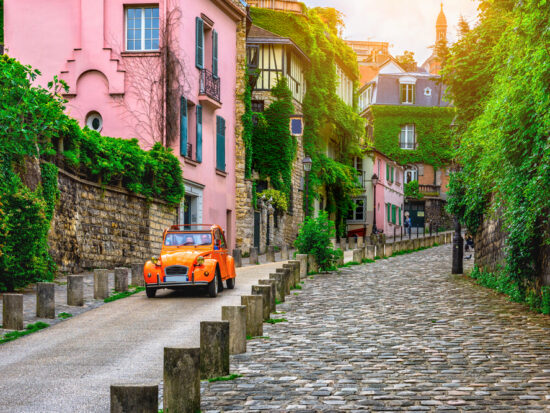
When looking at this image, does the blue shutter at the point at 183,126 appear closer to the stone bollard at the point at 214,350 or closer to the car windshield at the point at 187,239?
the car windshield at the point at 187,239

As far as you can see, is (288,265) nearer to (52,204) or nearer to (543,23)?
(52,204)

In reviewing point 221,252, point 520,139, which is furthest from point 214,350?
point 221,252

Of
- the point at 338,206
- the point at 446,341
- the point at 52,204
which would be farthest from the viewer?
the point at 338,206

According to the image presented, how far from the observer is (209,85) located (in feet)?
97.0

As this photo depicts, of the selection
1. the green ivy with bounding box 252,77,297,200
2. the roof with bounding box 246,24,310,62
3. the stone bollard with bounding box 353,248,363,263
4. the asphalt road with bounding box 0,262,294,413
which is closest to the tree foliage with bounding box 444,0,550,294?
the asphalt road with bounding box 0,262,294,413

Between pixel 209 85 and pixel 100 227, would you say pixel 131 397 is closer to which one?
pixel 100 227

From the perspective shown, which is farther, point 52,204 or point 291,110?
point 291,110

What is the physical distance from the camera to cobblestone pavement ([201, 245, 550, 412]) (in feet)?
22.8

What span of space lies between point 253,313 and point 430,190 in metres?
55.3

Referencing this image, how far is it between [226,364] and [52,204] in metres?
10.7

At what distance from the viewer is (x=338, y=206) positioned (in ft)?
157

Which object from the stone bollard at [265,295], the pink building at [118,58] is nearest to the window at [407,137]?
the pink building at [118,58]

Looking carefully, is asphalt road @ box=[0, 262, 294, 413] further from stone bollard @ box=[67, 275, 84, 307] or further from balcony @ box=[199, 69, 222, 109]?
balcony @ box=[199, 69, 222, 109]

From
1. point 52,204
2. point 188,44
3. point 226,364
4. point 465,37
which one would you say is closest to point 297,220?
point 188,44
